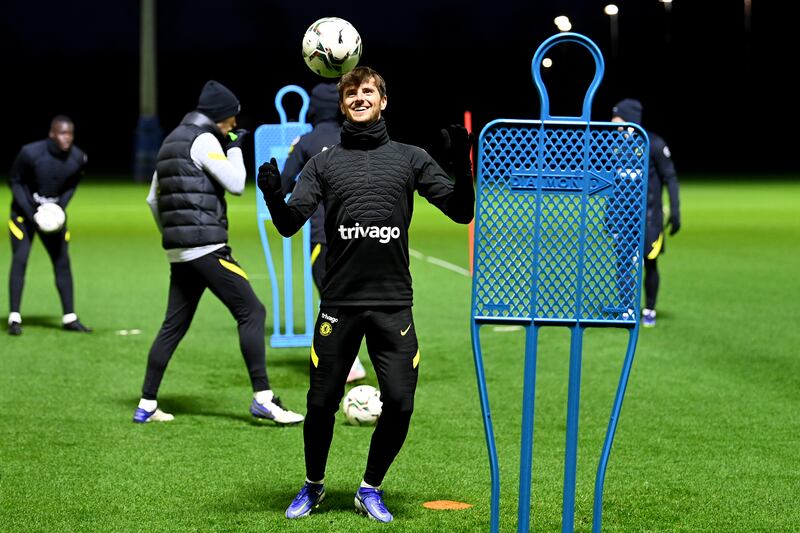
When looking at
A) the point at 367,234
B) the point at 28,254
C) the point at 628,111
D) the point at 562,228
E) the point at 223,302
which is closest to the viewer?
the point at 562,228

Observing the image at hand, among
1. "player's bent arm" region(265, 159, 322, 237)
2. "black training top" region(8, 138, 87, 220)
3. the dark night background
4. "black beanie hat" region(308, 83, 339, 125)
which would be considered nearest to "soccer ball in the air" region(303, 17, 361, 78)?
"player's bent arm" region(265, 159, 322, 237)

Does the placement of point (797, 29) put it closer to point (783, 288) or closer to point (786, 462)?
point (783, 288)

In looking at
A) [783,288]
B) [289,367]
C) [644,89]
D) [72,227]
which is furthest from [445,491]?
[644,89]

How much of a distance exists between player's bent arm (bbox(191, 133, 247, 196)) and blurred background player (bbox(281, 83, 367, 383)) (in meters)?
0.94

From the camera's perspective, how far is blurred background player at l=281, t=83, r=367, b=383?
28.1 ft

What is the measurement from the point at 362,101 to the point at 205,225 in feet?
7.66

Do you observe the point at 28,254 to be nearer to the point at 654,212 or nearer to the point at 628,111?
the point at 628,111

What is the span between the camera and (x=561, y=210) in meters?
4.68

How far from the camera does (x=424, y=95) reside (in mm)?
52344

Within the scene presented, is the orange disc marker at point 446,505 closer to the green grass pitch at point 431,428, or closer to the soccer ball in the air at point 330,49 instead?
the green grass pitch at point 431,428

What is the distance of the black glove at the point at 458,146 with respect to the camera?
493 cm

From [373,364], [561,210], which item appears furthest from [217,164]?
[561,210]

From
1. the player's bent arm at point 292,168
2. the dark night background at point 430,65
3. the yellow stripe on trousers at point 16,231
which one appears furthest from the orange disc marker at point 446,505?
the dark night background at point 430,65

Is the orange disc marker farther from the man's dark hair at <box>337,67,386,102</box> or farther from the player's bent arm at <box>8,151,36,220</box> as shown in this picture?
the player's bent arm at <box>8,151,36,220</box>
